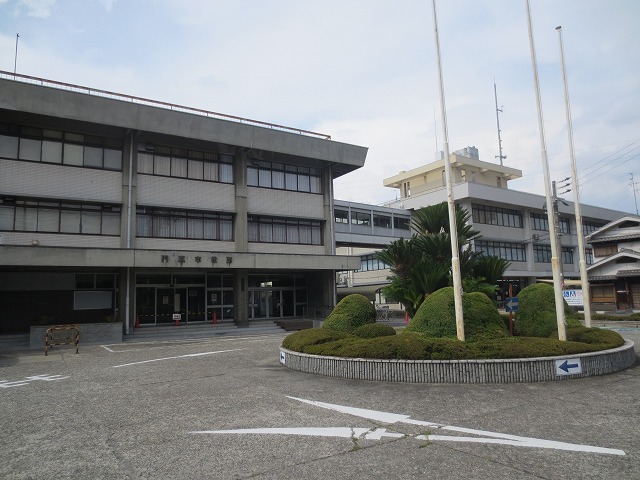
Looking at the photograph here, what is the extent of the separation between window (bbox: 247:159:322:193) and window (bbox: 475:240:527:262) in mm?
21344

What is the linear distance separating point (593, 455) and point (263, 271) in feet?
85.7

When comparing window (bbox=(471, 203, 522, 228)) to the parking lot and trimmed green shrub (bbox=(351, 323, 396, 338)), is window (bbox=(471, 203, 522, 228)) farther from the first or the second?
the parking lot

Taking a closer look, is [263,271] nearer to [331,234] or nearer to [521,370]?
[331,234]

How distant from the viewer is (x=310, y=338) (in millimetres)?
12914

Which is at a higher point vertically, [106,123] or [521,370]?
[106,123]

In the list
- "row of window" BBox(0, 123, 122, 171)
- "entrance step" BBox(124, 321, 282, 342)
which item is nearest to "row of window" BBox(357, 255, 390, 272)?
"entrance step" BBox(124, 321, 282, 342)

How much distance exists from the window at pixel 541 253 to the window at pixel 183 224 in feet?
122

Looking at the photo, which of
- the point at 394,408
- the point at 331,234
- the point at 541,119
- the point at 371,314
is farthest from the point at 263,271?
the point at 394,408

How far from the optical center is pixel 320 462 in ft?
17.4

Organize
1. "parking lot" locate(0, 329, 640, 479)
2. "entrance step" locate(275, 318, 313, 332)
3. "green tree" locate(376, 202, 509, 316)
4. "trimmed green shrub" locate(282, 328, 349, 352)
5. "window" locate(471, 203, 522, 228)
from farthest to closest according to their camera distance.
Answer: "window" locate(471, 203, 522, 228), "entrance step" locate(275, 318, 313, 332), "green tree" locate(376, 202, 509, 316), "trimmed green shrub" locate(282, 328, 349, 352), "parking lot" locate(0, 329, 640, 479)

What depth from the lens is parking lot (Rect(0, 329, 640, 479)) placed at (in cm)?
515

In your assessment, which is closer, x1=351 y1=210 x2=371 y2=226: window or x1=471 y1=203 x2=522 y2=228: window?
x1=351 y1=210 x2=371 y2=226: window

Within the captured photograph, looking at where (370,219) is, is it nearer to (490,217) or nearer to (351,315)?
(490,217)

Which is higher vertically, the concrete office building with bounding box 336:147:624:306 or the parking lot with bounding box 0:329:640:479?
the concrete office building with bounding box 336:147:624:306
